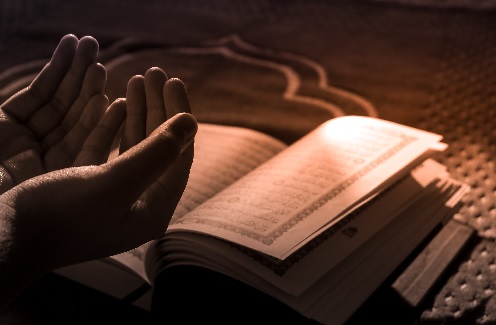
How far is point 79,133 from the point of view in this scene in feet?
2.36

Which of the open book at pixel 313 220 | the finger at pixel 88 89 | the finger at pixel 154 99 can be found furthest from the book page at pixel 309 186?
the finger at pixel 88 89

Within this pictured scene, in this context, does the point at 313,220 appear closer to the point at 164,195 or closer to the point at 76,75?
the point at 164,195

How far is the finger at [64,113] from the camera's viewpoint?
729 mm

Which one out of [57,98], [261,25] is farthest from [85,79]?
[261,25]

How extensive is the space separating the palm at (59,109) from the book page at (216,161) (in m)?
0.14

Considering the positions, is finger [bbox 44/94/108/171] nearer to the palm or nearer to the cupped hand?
the palm

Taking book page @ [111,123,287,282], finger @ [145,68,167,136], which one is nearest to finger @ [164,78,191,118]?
finger @ [145,68,167,136]

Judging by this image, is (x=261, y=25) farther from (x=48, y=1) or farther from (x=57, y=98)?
(x=57, y=98)

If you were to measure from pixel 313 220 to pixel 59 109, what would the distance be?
1.24 feet

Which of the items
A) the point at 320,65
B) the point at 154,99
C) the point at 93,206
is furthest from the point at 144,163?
the point at 320,65

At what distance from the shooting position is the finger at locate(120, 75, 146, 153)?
0.64 m

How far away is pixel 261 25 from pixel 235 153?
649 millimetres

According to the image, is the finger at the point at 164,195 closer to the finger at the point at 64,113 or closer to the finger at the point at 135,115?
the finger at the point at 135,115

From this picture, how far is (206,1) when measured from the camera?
158 cm
